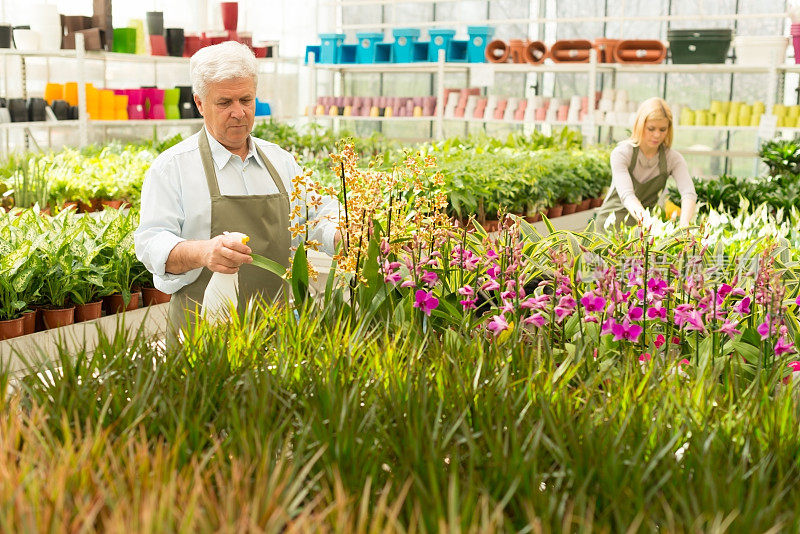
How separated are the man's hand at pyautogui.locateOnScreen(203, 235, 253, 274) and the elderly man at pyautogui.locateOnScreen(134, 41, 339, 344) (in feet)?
0.81

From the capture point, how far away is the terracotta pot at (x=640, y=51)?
322 inches

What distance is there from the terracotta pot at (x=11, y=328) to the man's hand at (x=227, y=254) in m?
1.24

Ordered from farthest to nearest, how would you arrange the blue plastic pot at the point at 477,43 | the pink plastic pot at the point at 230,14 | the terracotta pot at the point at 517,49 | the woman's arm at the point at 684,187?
the blue plastic pot at the point at 477,43 → the terracotta pot at the point at 517,49 → the pink plastic pot at the point at 230,14 → the woman's arm at the point at 684,187

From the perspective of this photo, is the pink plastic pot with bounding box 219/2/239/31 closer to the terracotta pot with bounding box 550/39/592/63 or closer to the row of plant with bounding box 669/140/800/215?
the terracotta pot with bounding box 550/39/592/63

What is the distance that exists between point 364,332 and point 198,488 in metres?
0.84

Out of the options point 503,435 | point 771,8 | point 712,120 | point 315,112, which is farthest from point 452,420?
point 771,8

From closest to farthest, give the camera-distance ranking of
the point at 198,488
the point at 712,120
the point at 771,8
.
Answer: the point at 198,488
the point at 712,120
the point at 771,8

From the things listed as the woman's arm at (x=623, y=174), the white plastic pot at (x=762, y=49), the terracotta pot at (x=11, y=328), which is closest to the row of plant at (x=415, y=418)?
the terracotta pot at (x=11, y=328)

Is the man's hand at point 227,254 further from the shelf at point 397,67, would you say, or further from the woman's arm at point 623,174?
the shelf at point 397,67

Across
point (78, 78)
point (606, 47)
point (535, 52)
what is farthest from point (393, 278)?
point (535, 52)

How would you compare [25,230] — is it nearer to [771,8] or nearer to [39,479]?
[39,479]

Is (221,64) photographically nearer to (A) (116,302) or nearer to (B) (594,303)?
(B) (594,303)

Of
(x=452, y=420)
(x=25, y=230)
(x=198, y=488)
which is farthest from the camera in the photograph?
(x=25, y=230)

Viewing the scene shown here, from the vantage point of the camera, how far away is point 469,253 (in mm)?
1926
